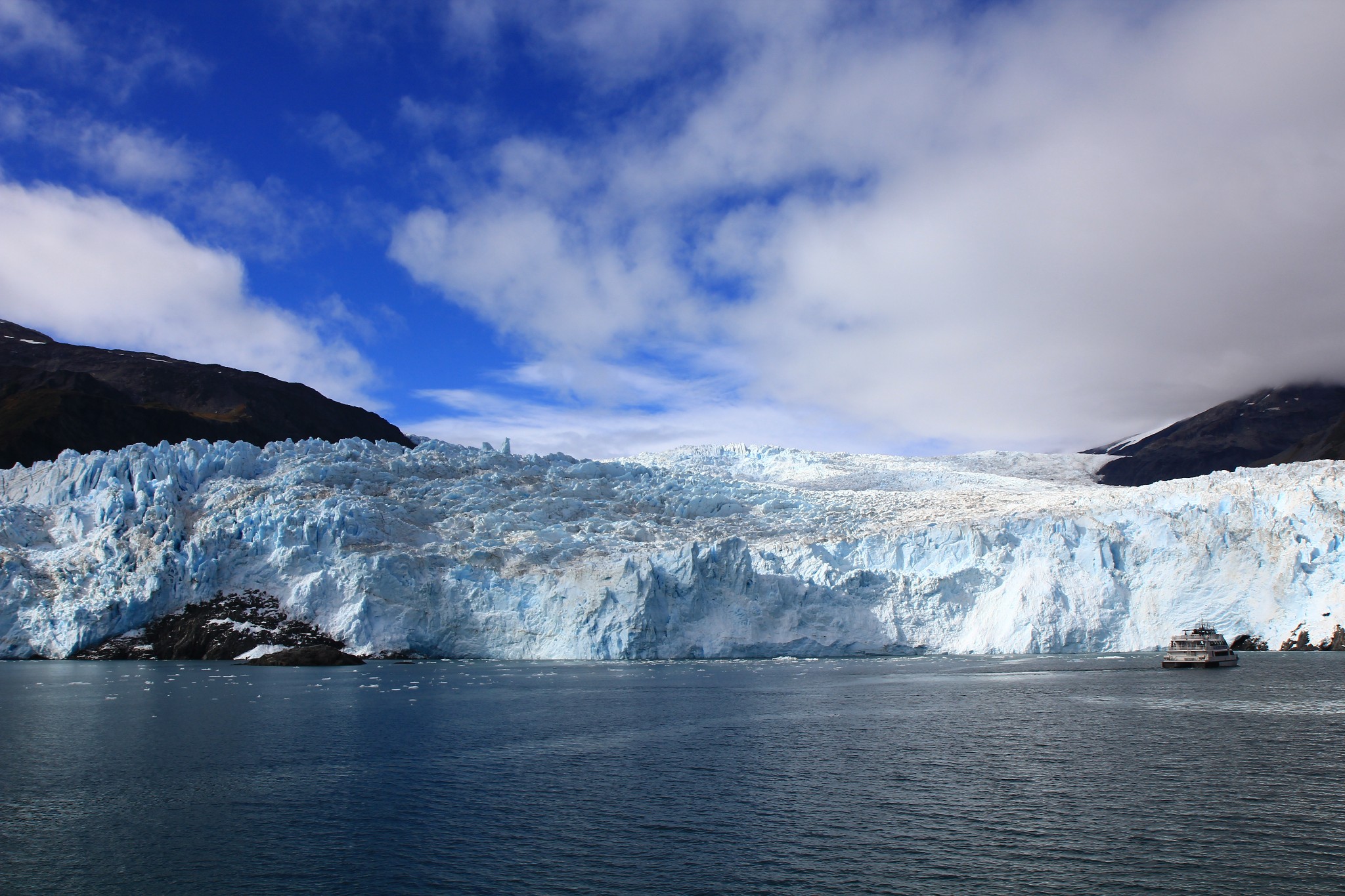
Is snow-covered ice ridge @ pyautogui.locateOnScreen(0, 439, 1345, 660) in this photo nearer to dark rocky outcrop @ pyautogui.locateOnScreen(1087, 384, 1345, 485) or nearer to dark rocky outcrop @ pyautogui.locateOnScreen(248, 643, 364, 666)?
dark rocky outcrop @ pyautogui.locateOnScreen(248, 643, 364, 666)

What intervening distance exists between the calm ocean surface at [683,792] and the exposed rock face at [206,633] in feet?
53.0

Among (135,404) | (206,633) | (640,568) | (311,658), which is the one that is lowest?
(311,658)

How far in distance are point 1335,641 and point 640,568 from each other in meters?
33.4

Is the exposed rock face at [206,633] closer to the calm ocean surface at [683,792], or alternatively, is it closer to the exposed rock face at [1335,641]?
the calm ocean surface at [683,792]

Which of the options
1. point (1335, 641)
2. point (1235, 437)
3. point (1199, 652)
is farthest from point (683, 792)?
point (1235, 437)

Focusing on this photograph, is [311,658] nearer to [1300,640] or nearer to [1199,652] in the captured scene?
[1199,652]

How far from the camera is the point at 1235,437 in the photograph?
135 m

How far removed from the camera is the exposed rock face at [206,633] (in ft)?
154

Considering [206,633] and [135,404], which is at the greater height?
[135,404]

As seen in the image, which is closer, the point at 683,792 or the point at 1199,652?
the point at 683,792

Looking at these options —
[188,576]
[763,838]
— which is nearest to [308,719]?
[763,838]

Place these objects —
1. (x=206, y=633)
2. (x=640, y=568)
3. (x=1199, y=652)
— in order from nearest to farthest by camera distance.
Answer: (x=1199, y=652) → (x=640, y=568) → (x=206, y=633)

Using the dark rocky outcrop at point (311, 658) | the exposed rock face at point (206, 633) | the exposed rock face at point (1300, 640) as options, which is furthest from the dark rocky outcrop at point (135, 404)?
the exposed rock face at point (1300, 640)

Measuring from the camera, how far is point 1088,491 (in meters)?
57.7
